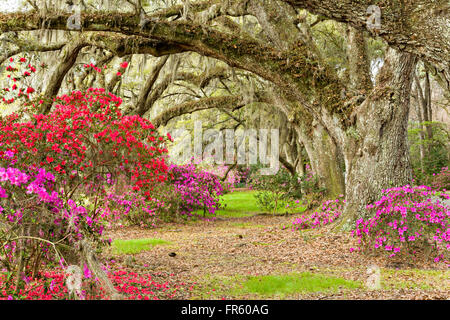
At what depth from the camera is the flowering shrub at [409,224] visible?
5.73 m

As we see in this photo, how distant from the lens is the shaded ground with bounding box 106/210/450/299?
4582 mm

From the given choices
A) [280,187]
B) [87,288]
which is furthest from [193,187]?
[87,288]

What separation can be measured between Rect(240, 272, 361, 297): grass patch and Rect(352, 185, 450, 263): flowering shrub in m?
1.21

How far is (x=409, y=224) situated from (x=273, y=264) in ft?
6.56

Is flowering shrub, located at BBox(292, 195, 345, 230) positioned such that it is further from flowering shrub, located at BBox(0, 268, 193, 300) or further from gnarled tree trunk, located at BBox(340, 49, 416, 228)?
flowering shrub, located at BBox(0, 268, 193, 300)

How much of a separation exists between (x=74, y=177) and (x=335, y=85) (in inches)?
197

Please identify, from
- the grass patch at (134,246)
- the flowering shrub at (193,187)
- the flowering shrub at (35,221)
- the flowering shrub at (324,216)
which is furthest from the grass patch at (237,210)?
the flowering shrub at (35,221)

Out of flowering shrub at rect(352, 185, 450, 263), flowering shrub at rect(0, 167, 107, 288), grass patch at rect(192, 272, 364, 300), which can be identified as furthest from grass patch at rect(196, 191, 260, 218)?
flowering shrub at rect(0, 167, 107, 288)

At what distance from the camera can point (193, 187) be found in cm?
1268

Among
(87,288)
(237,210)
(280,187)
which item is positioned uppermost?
(280,187)

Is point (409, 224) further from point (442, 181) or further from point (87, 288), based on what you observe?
point (442, 181)

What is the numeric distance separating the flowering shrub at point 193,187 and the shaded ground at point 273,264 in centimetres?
286

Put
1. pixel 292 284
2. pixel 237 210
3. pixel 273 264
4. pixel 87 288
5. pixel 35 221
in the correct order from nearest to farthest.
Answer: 1. pixel 87 288
2. pixel 35 221
3. pixel 292 284
4. pixel 273 264
5. pixel 237 210

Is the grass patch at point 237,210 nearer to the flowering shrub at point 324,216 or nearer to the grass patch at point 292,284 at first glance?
the flowering shrub at point 324,216
